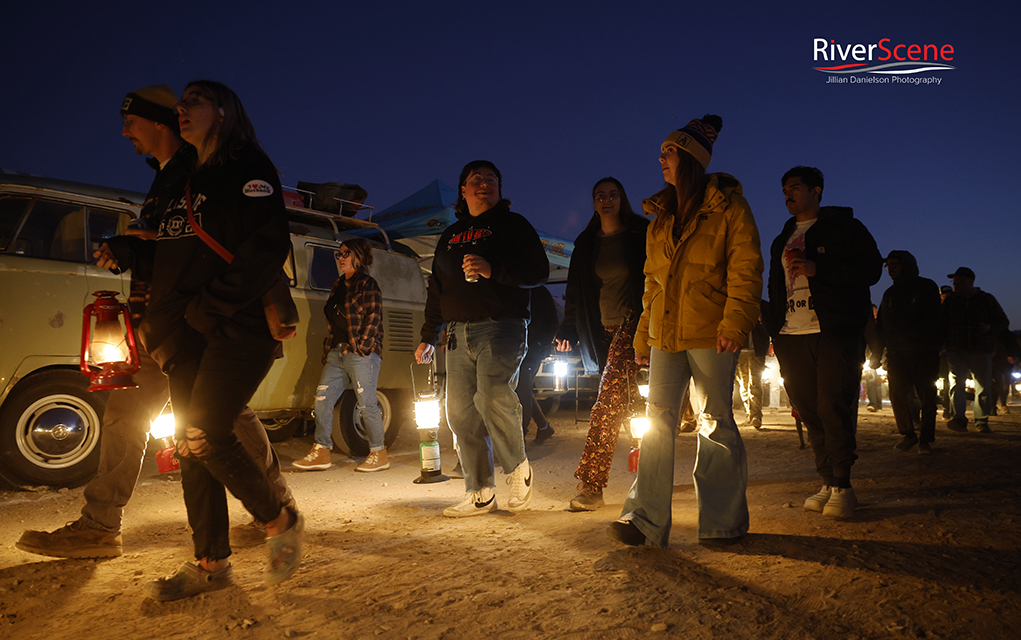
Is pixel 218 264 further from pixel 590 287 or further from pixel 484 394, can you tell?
pixel 590 287

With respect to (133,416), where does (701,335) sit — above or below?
above

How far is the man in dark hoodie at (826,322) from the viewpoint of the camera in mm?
3736

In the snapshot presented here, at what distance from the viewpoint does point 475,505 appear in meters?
4.02

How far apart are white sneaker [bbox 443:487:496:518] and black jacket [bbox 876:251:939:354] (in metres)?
5.22

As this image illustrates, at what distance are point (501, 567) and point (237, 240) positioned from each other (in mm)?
1674

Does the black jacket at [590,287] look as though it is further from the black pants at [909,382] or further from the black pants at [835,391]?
the black pants at [909,382]

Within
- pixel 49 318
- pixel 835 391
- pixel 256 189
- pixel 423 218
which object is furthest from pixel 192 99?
pixel 423 218

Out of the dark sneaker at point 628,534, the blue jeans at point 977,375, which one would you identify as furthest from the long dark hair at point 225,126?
the blue jeans at point 977,375

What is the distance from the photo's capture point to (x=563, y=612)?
218cm

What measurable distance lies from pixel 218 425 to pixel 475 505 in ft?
6.53

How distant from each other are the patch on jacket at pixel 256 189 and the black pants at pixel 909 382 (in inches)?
249

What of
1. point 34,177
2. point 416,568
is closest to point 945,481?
point 416,568

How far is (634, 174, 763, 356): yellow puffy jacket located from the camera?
9.61 ft

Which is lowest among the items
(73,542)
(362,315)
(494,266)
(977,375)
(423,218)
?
(73,542)
